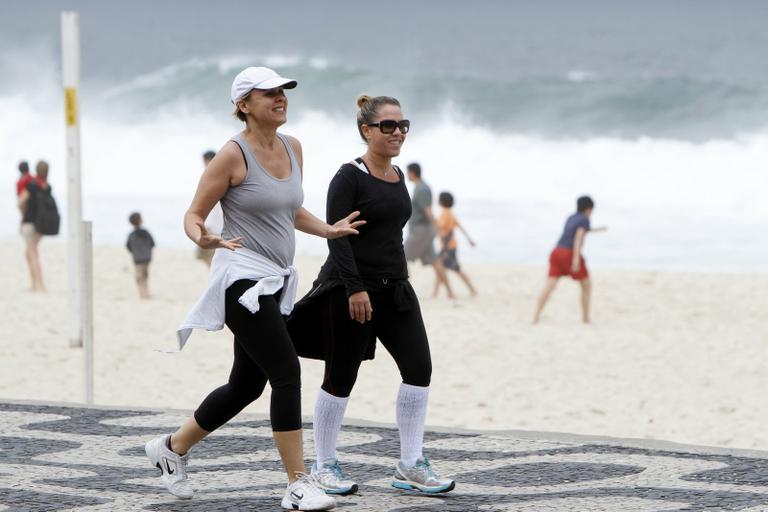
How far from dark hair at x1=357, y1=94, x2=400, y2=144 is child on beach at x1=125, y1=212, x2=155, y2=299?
32.2ft

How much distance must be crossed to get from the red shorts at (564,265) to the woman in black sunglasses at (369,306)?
844cm

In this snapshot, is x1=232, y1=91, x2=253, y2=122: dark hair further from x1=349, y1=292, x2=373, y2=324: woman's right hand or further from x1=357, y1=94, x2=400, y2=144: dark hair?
x1=349, y1=292, x2=373, y2=324: woman's right hand

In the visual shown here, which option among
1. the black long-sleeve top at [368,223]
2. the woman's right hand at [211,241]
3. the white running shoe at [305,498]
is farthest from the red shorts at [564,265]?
the woman's right hand at [211,241]

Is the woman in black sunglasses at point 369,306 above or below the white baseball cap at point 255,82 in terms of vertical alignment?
below

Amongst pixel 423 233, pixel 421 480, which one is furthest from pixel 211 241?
pixel 423 233

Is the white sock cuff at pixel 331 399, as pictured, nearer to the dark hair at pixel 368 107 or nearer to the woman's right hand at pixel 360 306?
the woman's right hand at pixel 360 306

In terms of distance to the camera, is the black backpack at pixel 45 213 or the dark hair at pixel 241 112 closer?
the dark hair at pixel 241 112

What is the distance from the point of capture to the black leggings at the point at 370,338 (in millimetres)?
5180

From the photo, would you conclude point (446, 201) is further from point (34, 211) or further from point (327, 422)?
point (327, 422)

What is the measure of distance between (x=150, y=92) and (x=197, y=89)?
5.89ft

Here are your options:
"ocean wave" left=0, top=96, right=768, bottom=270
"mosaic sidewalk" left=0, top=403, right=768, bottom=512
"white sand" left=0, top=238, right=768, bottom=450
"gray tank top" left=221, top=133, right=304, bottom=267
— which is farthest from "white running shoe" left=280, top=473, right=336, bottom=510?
"ocean wave" left=0, top=96, right=768, bottom=270

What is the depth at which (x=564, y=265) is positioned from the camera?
536 inches

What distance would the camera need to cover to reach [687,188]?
33.1m

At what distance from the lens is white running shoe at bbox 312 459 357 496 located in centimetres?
512
